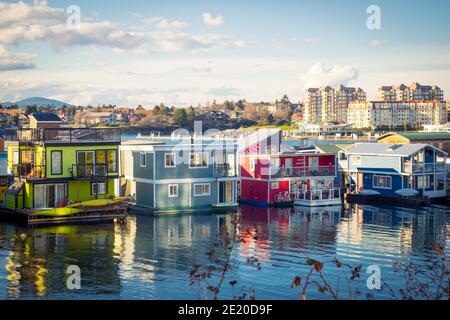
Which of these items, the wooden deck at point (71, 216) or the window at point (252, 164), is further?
the window at point (252, 164)

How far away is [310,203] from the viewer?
1497 inches

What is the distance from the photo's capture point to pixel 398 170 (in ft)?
135

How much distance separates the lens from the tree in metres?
161

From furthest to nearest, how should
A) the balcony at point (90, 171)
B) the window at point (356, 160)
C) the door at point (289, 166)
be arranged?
1. the window at point (356, 160)
2. the door at point (289, 166)
3. the balcony at point (90, 171)

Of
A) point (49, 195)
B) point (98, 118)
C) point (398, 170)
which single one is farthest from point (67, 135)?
point (98, 118)

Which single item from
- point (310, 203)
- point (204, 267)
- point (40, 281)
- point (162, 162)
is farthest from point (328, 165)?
point (40, 281)

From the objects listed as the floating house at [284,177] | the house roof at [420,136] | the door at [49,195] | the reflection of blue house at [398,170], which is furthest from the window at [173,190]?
the house roof at [420,136]

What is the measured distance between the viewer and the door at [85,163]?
105ft

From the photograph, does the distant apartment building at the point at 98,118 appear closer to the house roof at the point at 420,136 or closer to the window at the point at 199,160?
the house roof at the point at 420,136

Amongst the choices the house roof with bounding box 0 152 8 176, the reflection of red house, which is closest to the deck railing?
the reflection of red house

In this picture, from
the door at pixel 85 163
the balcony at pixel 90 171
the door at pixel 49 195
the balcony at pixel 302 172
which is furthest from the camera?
the balcony at pixel 302 172
